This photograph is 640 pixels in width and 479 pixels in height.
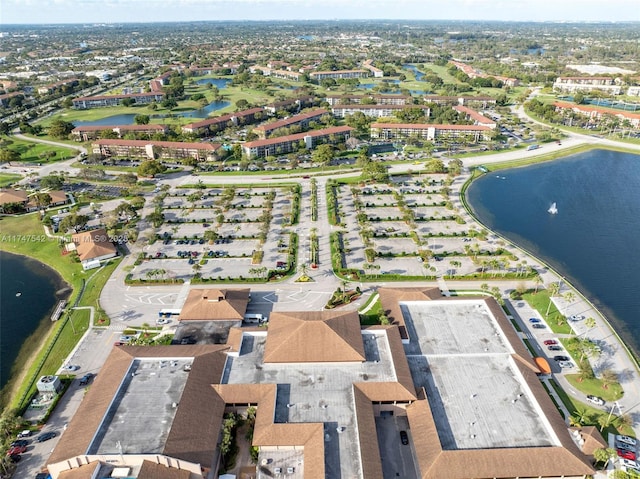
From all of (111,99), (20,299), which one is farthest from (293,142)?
(111,99)

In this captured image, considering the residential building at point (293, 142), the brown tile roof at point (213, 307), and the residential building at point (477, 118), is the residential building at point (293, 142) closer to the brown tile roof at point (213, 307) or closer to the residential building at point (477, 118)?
the residential building at point (477, 118)

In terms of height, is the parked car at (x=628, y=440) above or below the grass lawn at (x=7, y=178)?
below

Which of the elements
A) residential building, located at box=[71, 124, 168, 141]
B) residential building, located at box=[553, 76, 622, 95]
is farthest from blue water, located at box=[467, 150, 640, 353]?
residential building, located at box=[71, 124, 168, 141]

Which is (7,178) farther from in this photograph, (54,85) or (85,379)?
(54,85)

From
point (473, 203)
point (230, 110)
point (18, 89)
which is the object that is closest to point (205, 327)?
point (473, 203)

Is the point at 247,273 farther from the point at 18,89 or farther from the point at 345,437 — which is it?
the point at 18,89

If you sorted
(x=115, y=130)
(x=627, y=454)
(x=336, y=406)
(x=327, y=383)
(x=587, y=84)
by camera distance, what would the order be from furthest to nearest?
(x=587, y=84)
(x=115, y=130)
(x=327, y=383)
(x=336, y=406)
(x=627, y=454)

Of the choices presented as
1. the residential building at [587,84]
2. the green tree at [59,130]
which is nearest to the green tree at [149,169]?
the green tree at [59,130]
